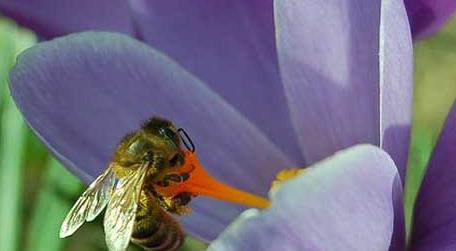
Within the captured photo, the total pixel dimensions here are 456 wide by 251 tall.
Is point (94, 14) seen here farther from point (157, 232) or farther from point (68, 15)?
point (157, 232)

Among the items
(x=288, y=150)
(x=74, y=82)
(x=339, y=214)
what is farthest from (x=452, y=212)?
(x=74, y=82)

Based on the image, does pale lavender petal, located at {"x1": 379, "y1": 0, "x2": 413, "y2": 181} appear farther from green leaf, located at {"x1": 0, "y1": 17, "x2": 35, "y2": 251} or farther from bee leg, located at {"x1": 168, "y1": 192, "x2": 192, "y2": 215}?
green leaf, located at {"x1": 0, "y1": 17, "x2": 35, "y2": 251}

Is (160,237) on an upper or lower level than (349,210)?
lower

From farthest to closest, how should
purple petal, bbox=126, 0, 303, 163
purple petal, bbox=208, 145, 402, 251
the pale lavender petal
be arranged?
purple petal, bbox=126, 0, 303, 163
the pale lavender petal
purple petal, bbox=208, 145, 402, 251

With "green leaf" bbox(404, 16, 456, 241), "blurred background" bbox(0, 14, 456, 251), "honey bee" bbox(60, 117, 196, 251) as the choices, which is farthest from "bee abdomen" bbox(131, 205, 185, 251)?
"green leaf" bbox(404, 16, 456, 241)

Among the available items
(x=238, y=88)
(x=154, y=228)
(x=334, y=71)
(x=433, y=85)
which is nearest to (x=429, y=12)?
(x=334, y=71)

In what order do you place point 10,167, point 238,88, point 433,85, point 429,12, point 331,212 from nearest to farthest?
point 331,212 < point 429,12 < point 238,88 < point 10,167 < point 433,85

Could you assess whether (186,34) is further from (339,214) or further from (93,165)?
(339,214)
